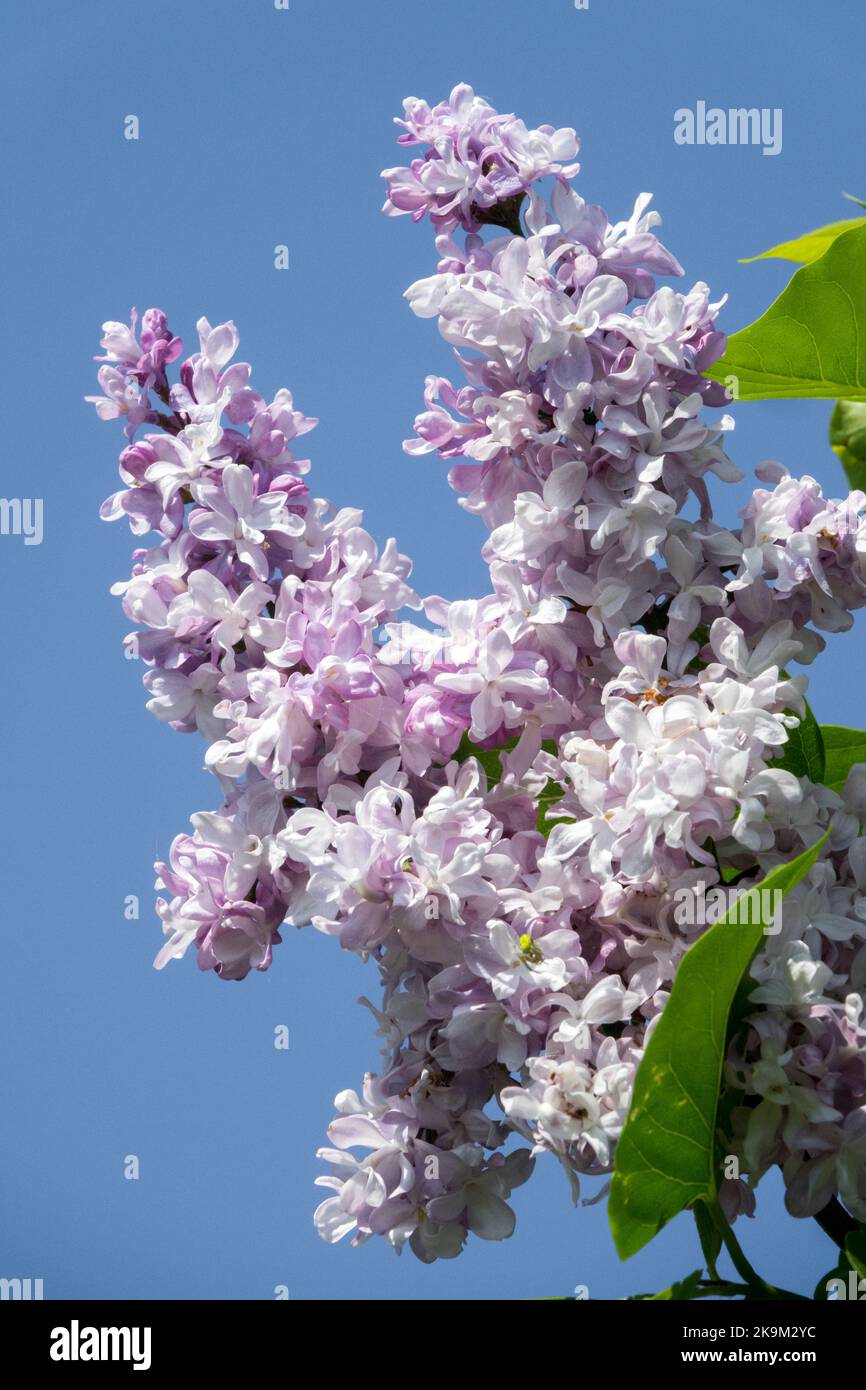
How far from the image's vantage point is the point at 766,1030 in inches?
22.1

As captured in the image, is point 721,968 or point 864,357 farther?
point 864,357

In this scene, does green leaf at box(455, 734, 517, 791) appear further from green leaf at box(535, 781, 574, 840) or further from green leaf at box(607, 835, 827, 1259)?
green leaf at box(607, 835, 827, 1259)

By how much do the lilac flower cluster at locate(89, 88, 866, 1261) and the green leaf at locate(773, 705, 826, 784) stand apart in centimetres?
3

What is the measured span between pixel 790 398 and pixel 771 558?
0.44ft

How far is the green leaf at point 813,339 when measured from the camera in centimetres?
68

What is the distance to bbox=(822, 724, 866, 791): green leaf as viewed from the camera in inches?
30.2

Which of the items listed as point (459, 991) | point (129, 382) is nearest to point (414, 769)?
point (459, 991)

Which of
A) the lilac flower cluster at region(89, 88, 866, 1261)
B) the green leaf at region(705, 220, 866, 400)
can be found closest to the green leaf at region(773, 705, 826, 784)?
the lilac flower cluster at region(89, 88, 866, 1261)

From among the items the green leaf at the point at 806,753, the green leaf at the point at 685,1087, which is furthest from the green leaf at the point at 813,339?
the green leaf at the point at 685,1087

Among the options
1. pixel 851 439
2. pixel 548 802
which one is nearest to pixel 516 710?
pixel 548 802

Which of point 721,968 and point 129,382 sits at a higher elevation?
point 129,382

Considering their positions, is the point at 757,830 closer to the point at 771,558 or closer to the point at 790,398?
the point at 771,558
